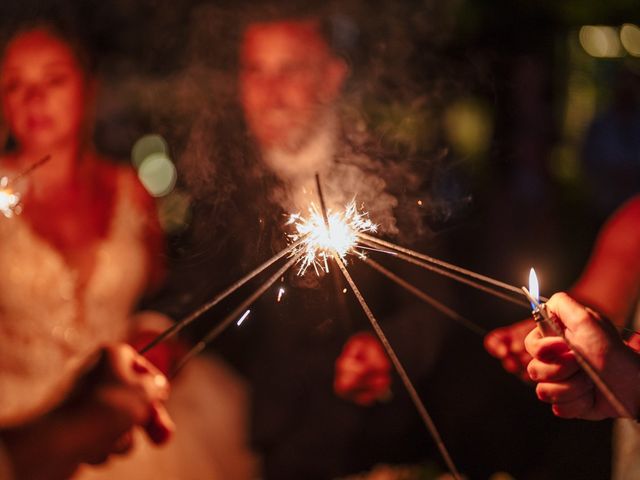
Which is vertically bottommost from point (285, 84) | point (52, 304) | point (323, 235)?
point (323, 235)

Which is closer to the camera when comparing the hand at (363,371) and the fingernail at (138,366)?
the fingernail at (138,366)

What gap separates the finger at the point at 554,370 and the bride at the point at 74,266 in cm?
151

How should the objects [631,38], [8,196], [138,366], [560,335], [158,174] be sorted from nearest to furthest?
1. [560,335]
2. [138,366]
3. [8,196]
4. [158,174]
5. [631,38]

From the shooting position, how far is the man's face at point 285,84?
253cm

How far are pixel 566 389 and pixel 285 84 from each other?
4.94 feet

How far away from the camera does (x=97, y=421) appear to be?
1467 mm

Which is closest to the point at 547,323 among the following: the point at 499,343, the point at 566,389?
the point at 566,389

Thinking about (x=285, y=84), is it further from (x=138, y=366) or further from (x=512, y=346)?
(x=138, y=366)

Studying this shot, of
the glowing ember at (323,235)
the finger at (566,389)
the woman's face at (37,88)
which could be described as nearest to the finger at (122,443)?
the glowing ember at (323,235)

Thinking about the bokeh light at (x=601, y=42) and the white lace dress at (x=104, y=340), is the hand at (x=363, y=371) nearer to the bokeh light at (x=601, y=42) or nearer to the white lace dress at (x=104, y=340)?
the white lace dress at (x=104, y=340)

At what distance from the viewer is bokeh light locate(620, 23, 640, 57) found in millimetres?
3455

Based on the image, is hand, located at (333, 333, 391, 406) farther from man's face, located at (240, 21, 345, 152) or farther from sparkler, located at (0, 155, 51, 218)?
sparkler, located at (0, 155, 51, 218)

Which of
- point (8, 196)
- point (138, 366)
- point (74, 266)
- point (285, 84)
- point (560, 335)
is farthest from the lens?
point (74, 266)

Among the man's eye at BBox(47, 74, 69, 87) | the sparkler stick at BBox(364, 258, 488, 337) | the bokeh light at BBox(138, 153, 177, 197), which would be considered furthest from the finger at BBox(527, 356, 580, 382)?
the man's eye at BBox(47, 74, 69, 87)
